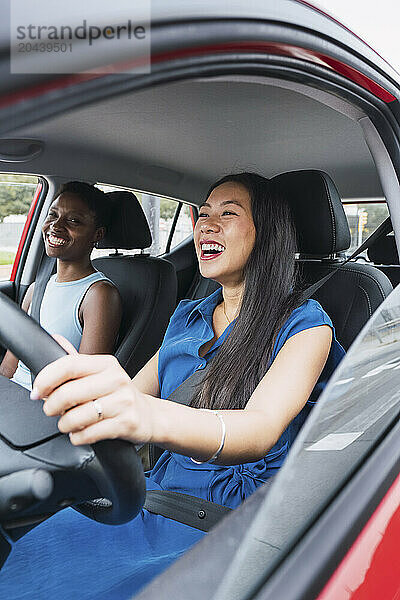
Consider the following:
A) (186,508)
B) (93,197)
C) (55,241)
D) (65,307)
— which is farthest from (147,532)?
(93,197)

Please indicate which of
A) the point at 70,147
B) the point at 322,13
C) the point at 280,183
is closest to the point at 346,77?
the point at 322,13

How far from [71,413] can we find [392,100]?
83 cm

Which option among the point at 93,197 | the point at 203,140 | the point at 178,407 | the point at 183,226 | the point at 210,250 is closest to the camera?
the point at 178,407

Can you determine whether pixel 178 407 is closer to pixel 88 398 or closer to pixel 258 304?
pixel 88 398

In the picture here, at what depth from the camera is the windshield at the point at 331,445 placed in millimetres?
735

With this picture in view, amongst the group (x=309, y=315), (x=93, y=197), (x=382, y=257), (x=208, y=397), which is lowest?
(x=208, y=397)

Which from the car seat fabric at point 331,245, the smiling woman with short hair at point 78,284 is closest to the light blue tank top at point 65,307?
the smiling woman with short hair at point 78,284

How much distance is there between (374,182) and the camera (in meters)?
2.68

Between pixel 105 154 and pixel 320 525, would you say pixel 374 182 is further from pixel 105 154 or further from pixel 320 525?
pixel 320 525

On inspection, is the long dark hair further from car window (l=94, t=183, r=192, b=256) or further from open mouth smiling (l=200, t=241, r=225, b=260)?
car window (l=94, t=183, r=192, b=256)

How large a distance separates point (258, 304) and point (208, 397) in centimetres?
30

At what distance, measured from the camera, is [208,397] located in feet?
5.24

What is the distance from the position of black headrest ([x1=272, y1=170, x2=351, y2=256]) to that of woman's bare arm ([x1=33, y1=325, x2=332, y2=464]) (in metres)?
0.49

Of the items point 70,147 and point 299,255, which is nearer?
point 299,255
